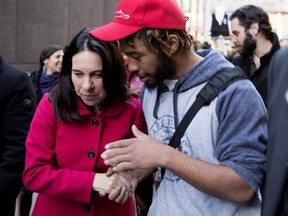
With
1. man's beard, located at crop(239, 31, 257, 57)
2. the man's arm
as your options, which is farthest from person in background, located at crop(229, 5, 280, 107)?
the man's arm

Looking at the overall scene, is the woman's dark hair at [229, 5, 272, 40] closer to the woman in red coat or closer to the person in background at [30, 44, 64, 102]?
the person in background at [30, 44, 64, 102]

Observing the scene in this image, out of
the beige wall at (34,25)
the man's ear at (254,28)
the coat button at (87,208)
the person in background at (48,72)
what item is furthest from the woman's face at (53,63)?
the beige wall at (34,25)

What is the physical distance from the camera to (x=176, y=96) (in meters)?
2.31

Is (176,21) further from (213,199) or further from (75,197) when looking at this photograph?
(75,197)

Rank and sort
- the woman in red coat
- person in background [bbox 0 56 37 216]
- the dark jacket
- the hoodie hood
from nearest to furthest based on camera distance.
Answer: the hoodie hood, the woman in red coat, person in background [bbox 0 56 37 216], the dark jacket

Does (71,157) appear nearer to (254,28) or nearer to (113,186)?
(113,186)

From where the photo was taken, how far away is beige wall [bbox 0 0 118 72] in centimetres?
1365

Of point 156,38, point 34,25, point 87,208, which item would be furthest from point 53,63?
point 34,25

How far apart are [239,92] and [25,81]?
1.40m

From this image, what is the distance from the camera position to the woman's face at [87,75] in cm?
249

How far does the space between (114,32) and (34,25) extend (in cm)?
1277

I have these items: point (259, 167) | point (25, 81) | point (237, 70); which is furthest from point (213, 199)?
point (25, 81)

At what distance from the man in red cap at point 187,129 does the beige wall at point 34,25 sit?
12.0 metres

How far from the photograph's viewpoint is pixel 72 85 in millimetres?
2627
